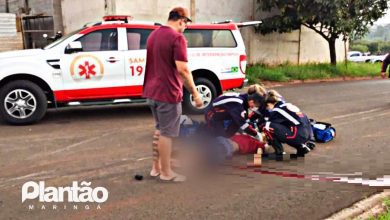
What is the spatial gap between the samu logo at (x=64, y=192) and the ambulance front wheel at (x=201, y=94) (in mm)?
3974

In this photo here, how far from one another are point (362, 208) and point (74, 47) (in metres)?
5.29

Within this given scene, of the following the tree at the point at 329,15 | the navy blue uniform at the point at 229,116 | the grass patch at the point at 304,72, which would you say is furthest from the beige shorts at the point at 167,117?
the tree at the point at 329,15

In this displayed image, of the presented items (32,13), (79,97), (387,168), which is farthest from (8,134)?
(32,13)

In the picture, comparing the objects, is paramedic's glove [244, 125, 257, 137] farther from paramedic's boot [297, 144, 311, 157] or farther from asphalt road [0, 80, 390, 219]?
paramedic's boot [297, 144, 311, 157]

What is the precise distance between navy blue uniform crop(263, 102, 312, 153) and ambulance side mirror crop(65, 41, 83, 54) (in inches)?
144

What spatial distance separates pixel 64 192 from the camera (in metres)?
4.04

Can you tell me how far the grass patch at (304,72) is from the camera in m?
15.2

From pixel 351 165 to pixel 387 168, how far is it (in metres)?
0.41

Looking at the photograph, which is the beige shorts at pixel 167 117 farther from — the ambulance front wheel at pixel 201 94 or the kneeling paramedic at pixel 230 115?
the ambulance front wheel at pixel 201 94

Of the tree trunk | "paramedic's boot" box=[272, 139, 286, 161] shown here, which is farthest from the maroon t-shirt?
the tree trunk

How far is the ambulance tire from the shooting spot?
6.86 m

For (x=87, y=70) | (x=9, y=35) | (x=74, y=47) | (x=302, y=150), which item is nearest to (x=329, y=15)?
(x=87, y=70)

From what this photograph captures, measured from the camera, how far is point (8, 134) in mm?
6422

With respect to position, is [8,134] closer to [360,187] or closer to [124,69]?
[124,69]
